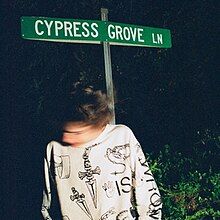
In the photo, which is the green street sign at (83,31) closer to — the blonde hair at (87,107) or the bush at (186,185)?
the blonde hair at (87,107)

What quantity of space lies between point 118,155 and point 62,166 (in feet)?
0.93

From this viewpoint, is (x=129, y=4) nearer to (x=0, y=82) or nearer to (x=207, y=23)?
(x=207, y=23)

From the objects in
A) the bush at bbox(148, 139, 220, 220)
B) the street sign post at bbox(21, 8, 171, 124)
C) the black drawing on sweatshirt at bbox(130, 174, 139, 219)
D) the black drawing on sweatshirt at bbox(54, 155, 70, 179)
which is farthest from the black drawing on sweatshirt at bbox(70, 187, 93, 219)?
the bush at bbox(148, 139, 220, 220)

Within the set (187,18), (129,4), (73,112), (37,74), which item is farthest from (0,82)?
(73,112)

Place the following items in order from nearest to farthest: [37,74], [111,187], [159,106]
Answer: [111,187]
[37,74]
[159,106]

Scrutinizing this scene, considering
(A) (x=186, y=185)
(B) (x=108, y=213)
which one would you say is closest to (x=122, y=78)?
(A) (x=186, y=185)

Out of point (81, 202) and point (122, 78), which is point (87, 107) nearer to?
point (81, 202)

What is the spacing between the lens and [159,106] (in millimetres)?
4953

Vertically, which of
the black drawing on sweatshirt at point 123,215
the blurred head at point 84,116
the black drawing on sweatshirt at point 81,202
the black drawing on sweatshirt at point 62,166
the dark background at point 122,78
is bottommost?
the black drawing on sweatshirt at point 123,215

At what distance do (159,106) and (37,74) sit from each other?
1.33 metres

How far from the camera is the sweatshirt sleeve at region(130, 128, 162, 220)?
2.26m

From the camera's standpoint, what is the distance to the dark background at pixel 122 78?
4.63 metres

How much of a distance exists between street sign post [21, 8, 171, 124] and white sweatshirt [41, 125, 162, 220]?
3.57 ft

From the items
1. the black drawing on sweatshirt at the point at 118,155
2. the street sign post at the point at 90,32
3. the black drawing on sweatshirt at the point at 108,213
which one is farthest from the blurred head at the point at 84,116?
the street sign post at the point at 90,32
